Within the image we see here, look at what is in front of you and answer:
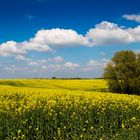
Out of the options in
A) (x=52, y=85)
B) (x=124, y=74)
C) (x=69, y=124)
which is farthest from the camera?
(x=52, y=85)

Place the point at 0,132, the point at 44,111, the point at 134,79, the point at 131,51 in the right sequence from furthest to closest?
the point at 131,51 < the point at 134,79 < the point at 44,111 < the point at 0,132

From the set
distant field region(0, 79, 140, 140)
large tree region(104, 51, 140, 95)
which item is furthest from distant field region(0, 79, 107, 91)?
distant field region(0, 79, 140, 140)

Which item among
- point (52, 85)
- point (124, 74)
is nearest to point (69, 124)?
point (124, 74)

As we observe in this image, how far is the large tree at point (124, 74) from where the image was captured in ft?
213

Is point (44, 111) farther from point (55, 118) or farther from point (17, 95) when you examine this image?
point (17, 95)

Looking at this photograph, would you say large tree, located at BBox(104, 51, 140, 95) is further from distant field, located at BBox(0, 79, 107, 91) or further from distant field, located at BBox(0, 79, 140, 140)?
distant field, located at BBox(0, 79, 140, 140)

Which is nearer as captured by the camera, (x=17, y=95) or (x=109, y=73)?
(x=17, y=95)

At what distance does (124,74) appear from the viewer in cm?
6550

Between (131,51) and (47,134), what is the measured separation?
55.7 metres

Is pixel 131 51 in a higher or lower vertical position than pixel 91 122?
higher

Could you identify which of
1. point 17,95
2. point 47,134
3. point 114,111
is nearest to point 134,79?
point 17,95

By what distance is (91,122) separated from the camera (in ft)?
56.3

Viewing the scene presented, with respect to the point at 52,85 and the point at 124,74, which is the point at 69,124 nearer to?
the point at 124,74

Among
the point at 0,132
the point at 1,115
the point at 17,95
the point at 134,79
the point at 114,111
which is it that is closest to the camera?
the point at 0,132
